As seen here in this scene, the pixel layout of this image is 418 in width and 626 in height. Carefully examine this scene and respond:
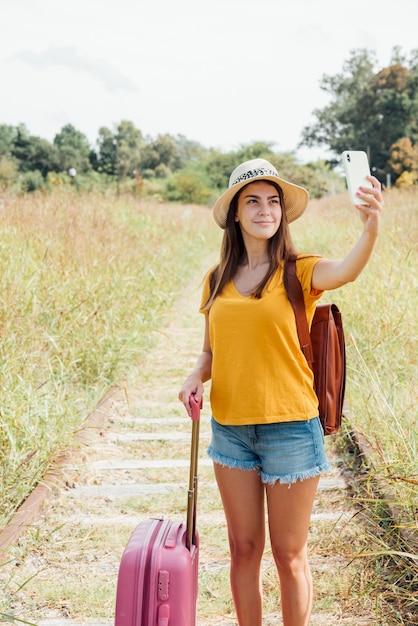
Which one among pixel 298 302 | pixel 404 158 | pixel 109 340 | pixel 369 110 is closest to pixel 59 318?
pixel 109 340

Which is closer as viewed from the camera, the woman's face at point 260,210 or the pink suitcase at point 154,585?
the pink suitcase at point 154,585

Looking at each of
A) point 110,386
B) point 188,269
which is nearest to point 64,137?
point 188,269

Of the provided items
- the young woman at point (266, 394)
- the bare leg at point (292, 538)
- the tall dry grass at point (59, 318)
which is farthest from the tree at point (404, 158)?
the bare leg at point (292, 538)

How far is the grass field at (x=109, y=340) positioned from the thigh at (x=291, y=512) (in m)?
0.31

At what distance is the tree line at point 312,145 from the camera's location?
4703 cm

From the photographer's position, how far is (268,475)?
2314 mm

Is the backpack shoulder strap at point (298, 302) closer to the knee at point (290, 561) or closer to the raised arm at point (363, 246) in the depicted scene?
the raised arm at point (363, 246)

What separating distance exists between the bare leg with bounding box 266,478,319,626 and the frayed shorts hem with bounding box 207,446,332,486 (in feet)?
0.07

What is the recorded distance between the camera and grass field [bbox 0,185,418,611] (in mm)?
3473

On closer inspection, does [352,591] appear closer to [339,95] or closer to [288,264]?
[288,264]

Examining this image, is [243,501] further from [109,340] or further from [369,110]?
[369,110]

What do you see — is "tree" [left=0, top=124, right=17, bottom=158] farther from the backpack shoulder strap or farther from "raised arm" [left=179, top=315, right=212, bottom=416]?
the backpack shoulder strap

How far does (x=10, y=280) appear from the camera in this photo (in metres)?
5.74

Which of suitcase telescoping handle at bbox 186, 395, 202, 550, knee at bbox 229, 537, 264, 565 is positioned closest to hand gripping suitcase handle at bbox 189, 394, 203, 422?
suitcase telescoping handle at bbox 186, 395, 202, 550
